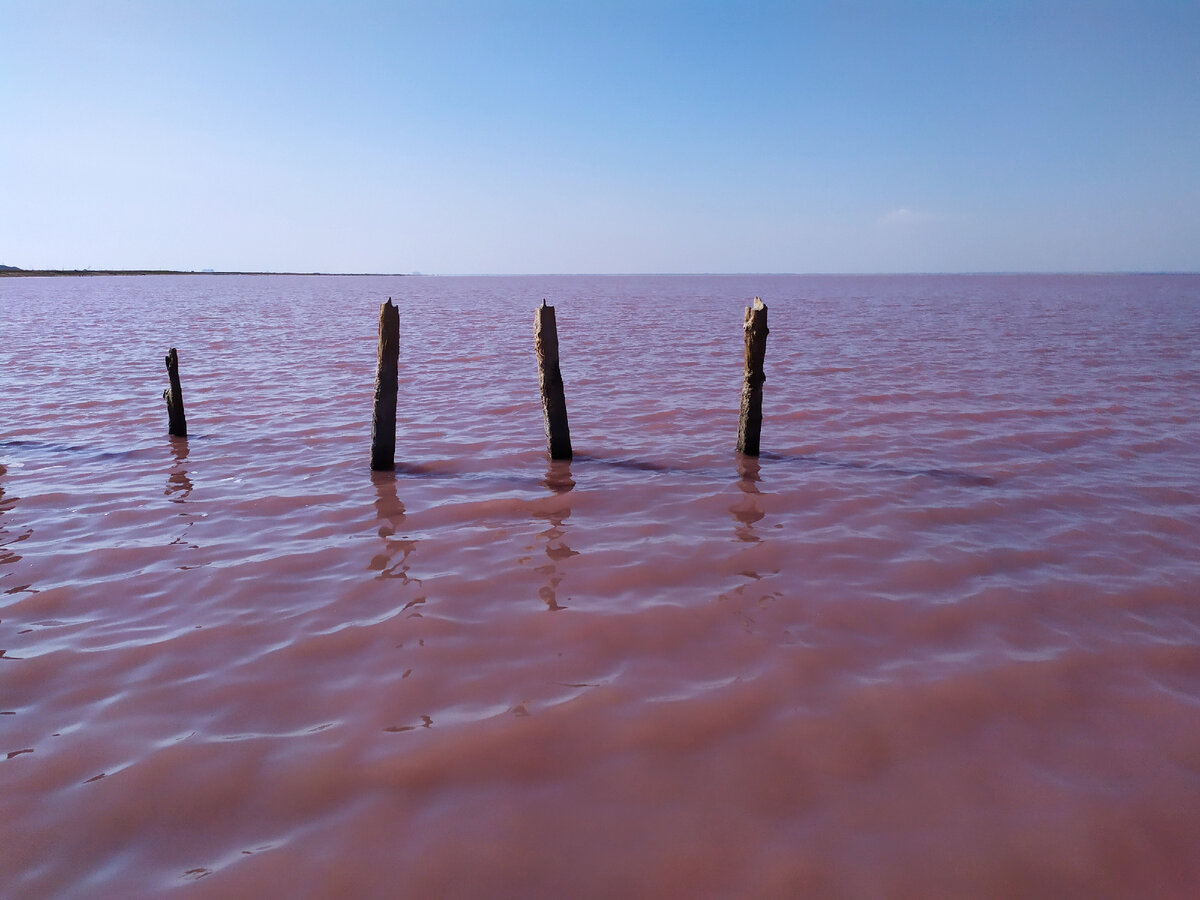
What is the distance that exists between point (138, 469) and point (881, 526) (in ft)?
30.4

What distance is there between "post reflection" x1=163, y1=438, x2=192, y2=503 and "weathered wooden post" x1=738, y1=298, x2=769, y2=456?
7074 millimetres

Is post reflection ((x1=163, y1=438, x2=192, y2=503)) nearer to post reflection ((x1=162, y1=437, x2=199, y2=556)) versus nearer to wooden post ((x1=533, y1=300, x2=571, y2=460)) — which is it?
post reflection ((x1=162, y1=437, x2=199, y2=556))

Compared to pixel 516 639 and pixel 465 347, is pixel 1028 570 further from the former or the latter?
pixel 465 347

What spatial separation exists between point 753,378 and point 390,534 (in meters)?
5.15

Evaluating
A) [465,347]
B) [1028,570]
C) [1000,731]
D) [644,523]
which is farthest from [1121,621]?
[465,347]

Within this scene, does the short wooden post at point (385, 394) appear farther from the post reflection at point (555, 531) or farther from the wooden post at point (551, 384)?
the post reflection at point (555, 531)

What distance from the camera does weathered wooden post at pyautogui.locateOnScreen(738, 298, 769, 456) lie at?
9.80 metres

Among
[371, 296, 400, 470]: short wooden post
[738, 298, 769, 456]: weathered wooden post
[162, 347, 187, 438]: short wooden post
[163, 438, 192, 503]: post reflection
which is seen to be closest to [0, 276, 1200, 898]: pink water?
[163, 438, 192, 503]: post reflection

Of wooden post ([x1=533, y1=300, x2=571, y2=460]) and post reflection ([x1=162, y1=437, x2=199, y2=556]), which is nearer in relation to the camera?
post reflection ([x1=162, y1=437, x2=199, y2=556])

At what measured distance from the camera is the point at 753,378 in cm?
1017

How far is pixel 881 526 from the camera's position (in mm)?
7809

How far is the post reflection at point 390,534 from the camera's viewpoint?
686 cm

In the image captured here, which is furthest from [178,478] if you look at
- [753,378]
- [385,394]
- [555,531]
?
[753,378]

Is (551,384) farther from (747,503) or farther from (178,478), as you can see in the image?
(178,478)
